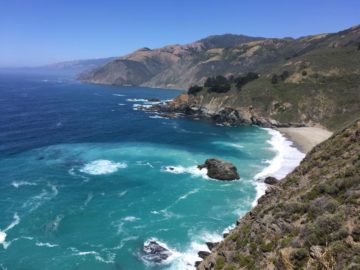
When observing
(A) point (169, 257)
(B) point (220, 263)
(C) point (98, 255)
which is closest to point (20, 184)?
(C) point (98, 255)

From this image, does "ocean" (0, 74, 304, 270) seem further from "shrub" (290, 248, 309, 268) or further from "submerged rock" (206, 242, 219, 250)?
"shrub" (290, 248, 309, 268)

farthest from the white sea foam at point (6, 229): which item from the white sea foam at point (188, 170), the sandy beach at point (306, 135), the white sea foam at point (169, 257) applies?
the sandy beach at point (306, 135)

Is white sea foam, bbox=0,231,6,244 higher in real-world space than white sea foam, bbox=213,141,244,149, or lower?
lower

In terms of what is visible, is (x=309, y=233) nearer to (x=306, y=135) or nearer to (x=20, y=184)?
(x=20, y=184)

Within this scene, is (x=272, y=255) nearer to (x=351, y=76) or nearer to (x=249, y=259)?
(x=249, y=259)

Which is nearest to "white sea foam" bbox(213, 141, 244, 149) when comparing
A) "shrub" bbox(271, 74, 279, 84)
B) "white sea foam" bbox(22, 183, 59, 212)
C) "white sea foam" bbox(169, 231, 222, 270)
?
"white sea foam" bbox(22, 183, 59, 212)
